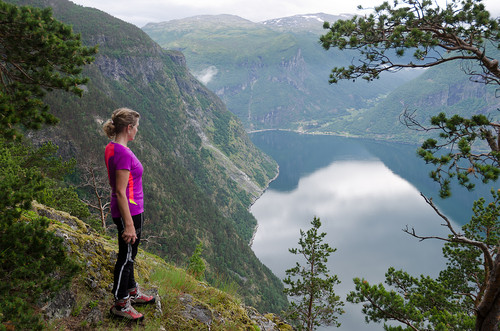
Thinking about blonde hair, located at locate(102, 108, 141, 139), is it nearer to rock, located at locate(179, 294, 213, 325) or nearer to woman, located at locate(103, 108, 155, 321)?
woman, located at locate(103, 108, 155, 321)

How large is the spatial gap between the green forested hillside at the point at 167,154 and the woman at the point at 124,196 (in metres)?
16.9

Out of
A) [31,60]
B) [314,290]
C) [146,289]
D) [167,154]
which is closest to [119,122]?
[31,60]

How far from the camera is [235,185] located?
166125 mm

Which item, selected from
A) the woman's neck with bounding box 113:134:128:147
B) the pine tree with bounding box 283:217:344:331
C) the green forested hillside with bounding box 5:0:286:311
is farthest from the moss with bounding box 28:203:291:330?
the green forested hillside with bounding box 5:0:286:311

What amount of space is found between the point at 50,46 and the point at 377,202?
135 m

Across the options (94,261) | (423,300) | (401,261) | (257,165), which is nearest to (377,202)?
(401,261)

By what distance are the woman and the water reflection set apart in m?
64.1

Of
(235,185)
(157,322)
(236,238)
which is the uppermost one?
(235,185)

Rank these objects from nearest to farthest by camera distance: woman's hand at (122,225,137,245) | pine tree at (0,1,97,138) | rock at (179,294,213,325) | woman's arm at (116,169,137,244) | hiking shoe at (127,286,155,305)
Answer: woman's arm at (116,169,137,244)
woman's hand at (122,225,137,245)
hiking shoe at (127,286,155,305)
pine tree at (0,1,97,138)
rock at (179,294,213,325)

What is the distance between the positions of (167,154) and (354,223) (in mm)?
72931

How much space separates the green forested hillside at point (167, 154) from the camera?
2923 inches

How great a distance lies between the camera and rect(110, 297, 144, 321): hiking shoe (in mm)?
4586

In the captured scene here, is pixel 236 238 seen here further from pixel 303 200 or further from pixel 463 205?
pixel 463 205

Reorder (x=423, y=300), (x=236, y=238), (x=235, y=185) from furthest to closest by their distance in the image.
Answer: (x=235, y=185) < (x=236, y=238) < (x=423, y=300)
